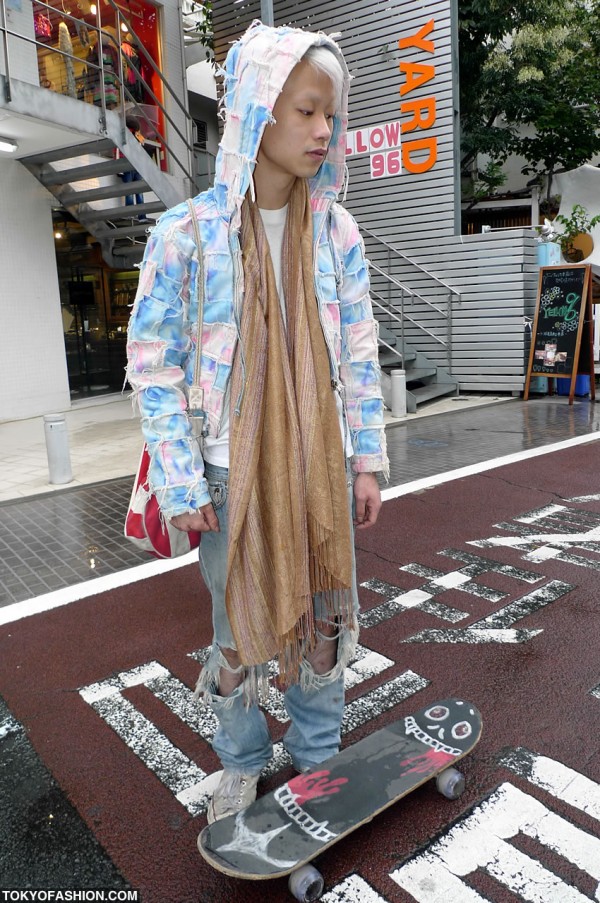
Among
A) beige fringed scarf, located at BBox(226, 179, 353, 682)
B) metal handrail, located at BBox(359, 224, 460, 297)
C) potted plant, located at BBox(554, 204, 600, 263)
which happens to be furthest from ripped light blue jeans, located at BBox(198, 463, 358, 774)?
potted plant, located at BBox(554, 204, 600, 263)

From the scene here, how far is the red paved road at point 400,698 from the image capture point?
74.2 inches

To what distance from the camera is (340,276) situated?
1.92m

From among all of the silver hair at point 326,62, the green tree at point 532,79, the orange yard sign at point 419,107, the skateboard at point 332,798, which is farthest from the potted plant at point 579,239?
the skateboard at point 332,798

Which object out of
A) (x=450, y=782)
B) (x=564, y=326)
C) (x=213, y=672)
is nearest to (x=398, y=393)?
(x=564, y=326)

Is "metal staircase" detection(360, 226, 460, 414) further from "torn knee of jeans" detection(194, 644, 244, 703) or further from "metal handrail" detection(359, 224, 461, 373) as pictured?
"torn knee of jeans" detection(194, 644, 244, 703)

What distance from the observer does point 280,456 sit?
177 cm

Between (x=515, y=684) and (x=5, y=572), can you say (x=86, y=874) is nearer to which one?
(x=515, y=684)

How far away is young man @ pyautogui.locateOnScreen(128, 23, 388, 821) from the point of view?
1.72 metres

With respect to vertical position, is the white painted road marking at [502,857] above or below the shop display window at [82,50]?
below

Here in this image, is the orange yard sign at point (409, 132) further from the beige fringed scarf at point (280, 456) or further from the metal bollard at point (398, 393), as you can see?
the beige fringed scarf at point (280, 456)

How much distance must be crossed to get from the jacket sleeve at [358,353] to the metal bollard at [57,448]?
15.3ft

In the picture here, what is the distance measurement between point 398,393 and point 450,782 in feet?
25.5

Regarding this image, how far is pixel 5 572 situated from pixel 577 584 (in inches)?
131

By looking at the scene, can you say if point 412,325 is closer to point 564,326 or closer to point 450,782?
point 564,326
